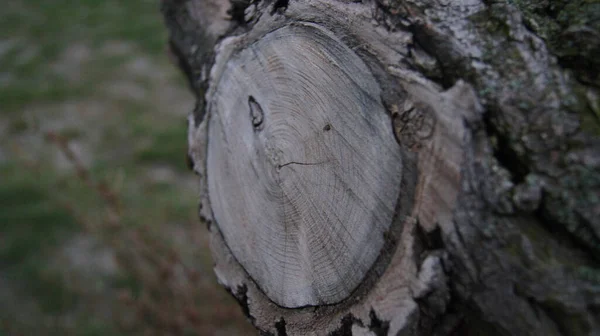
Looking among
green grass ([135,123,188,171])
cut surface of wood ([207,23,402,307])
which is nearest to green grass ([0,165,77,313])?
green grass ([135,123,188,171])

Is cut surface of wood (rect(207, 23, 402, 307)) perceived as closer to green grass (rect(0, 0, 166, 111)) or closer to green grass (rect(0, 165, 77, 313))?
green grass (rect(0, 165, 77, 313))

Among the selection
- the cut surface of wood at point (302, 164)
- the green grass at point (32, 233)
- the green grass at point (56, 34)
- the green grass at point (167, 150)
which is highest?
the cut surface of wood at point (302, 164)

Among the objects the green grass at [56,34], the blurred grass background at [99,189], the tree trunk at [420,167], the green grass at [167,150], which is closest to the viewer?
the tree trunk at [420,167]

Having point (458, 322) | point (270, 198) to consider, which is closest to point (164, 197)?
point (270, 198)

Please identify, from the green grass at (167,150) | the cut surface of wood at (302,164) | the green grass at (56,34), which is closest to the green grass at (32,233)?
the green grass at (167,150)

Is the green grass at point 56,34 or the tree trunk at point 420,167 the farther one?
the green grass at point 56,34

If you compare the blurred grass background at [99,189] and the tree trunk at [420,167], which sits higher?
the tree trunk at [420,167]

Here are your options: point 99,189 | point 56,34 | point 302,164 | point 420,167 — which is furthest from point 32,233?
point 420,167

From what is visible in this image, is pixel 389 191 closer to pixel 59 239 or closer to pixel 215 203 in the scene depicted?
pixel 215 203

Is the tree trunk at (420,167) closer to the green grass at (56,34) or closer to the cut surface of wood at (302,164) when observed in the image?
the cut surface of wood at (302,164)
